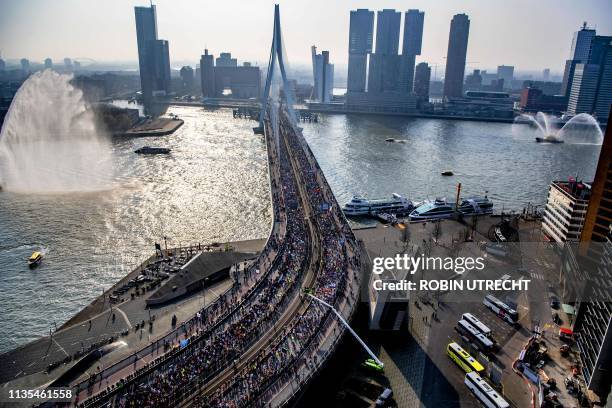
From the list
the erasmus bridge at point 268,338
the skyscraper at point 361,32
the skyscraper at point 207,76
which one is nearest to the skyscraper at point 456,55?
the skyscraper at point 361,32

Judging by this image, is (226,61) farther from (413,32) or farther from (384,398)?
(384,398)

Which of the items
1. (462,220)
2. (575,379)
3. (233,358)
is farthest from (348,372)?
(462,220)

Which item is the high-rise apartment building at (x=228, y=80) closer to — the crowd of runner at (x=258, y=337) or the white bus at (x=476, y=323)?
the crowd of runner at (x=258, y=337)

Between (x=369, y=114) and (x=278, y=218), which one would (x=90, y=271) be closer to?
(x=278, y=218)

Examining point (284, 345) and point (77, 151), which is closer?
point (284, 345)

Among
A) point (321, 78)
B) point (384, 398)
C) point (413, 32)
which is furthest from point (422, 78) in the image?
point (384, 398)

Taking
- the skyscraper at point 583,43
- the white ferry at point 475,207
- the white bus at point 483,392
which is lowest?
the white bus at point 483,392
